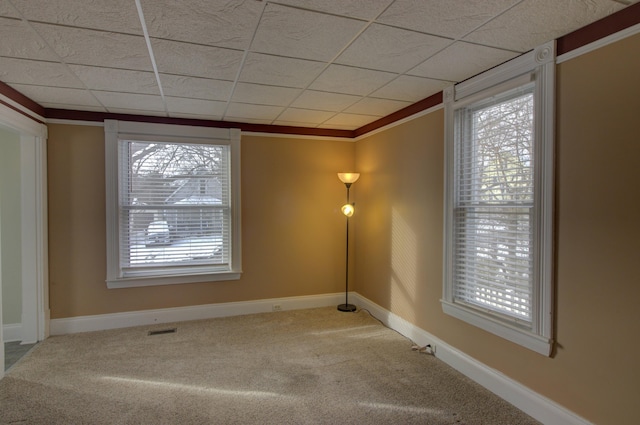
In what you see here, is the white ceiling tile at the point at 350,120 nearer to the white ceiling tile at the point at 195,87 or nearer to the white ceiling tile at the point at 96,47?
the white ceiling tile at the point at 195,87

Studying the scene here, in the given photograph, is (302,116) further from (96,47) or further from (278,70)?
(96,47)

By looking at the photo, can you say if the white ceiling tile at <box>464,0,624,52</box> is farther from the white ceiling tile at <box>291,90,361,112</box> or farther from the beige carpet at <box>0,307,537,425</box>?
the beige carpet at <box>0,307,537,425</box>

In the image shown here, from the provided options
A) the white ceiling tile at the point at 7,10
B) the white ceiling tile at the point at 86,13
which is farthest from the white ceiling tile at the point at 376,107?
the white ceiling tile at the point at 7,10

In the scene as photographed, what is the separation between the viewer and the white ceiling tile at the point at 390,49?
2.01 meters

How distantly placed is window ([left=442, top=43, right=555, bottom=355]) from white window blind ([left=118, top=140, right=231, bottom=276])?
262 cm

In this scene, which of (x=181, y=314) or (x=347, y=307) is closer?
(x=181, y=314)

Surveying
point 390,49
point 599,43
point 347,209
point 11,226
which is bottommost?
point 11,226

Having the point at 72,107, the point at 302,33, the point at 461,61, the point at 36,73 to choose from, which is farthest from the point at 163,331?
the point at 461,61

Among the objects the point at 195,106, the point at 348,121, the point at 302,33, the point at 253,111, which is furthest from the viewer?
the point at 348,121

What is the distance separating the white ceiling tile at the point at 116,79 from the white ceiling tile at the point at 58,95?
262 mm

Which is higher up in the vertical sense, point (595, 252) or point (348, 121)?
Answer: point (348, 121)

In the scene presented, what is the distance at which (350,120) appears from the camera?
4086 mm

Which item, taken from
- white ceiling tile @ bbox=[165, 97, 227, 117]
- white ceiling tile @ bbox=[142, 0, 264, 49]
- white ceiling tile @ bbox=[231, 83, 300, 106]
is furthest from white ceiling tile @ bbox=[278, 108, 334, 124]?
white ceiling tile @ bbox=[142, 0, 264, 49]

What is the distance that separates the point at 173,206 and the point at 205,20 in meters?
2.60
